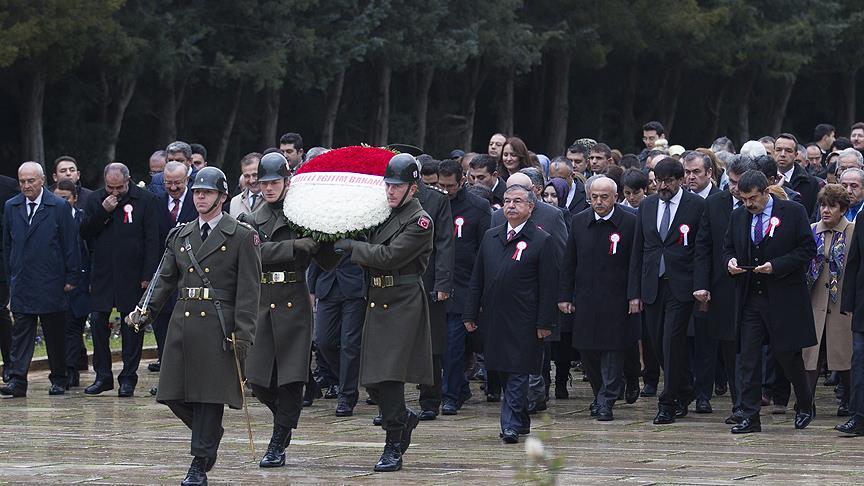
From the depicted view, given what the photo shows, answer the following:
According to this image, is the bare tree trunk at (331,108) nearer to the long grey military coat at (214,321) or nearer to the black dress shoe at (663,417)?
the black dress shoe at (663,417)

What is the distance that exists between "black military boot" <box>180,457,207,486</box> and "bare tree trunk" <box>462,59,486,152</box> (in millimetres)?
42021

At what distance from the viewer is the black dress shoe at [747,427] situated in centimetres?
1252

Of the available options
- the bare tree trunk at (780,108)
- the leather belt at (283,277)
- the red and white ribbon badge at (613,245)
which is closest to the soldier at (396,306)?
the leather belt at (283,277)

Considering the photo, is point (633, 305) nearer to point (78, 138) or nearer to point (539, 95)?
point (78, 138)

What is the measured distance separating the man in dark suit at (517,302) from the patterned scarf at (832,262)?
2283 millimetres

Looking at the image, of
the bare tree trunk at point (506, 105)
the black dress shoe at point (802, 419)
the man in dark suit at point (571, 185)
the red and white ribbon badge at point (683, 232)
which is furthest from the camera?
the bare tree trunk at point (506, 105)

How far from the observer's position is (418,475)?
10383 mm

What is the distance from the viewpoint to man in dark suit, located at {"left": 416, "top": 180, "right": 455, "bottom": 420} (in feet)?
43.1

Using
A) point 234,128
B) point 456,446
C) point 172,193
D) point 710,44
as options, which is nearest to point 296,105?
point 234,128

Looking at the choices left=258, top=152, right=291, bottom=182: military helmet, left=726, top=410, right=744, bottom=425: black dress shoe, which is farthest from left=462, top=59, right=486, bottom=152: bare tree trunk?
left=258, top=152, right=291, bottom=182: military helmet

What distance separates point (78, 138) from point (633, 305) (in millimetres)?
27043

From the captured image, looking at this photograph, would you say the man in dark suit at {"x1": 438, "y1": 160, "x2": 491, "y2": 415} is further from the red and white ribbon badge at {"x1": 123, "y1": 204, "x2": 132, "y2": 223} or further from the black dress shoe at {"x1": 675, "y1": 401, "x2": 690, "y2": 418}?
the red and white ribbon badge at {"x1": 123, "y1": 204, "x2": 132, "y2": 223}

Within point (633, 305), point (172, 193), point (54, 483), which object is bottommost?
point (54, 483)

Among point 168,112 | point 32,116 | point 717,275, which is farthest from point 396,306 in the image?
point 168,112
